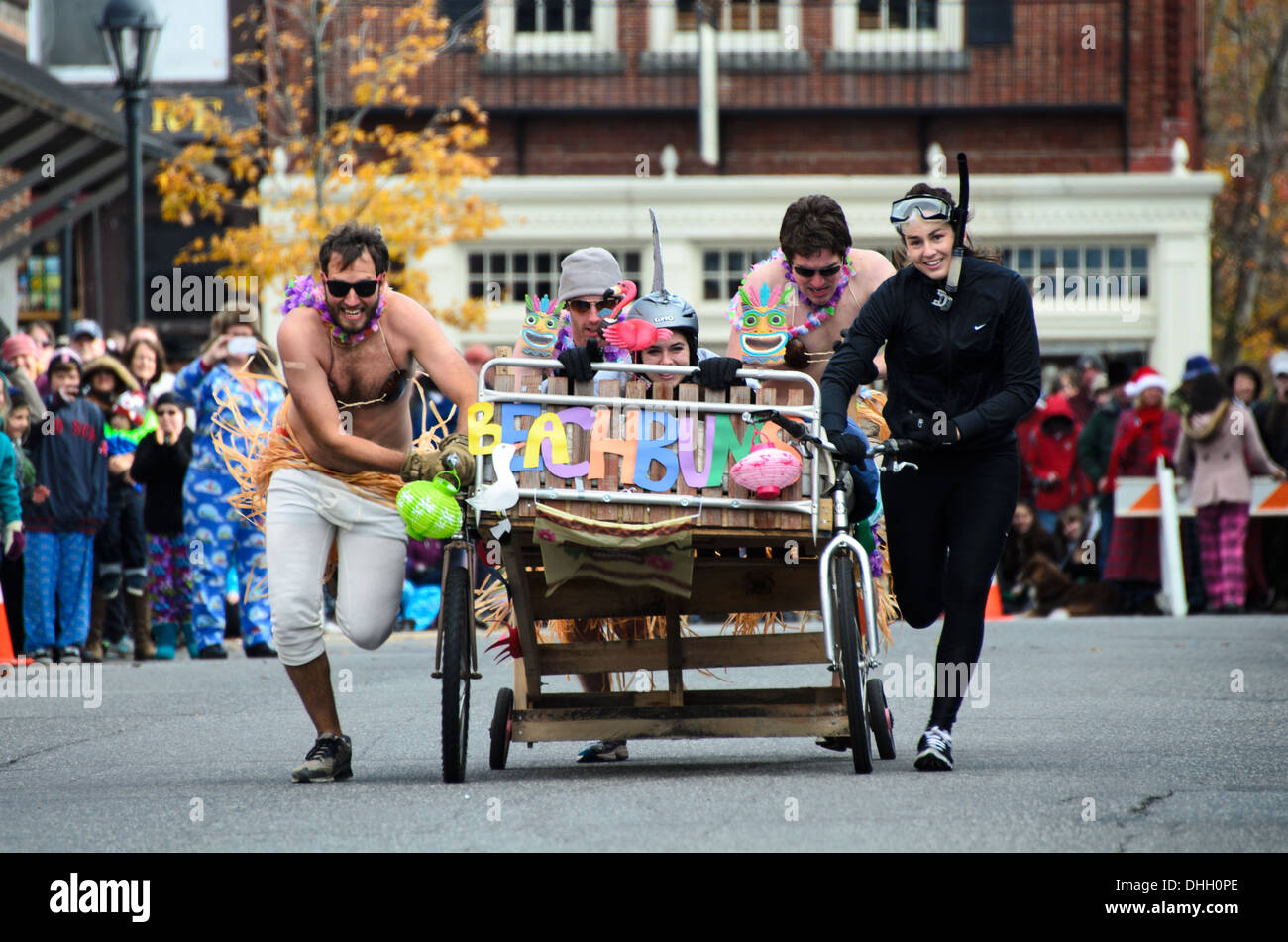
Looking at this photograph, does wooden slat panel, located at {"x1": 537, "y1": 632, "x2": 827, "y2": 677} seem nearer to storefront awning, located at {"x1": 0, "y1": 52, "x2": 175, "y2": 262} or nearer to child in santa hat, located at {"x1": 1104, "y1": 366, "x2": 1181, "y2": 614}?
storefront awning, located at {"x1": 0, "y1": 52, "x2": 175, "y2": 262}

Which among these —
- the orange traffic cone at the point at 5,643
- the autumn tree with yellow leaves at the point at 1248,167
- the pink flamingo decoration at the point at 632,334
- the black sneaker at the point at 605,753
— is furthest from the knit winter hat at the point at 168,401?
the autumn tree with yellow leaves at the point at 1248,167

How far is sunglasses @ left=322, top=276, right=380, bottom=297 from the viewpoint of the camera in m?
7.81

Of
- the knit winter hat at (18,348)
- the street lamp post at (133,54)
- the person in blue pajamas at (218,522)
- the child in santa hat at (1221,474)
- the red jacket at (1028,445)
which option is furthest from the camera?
the red jacket at (1028,445)

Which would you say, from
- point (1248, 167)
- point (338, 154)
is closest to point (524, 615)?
point (338, 154)

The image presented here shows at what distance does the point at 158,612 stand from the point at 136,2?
531 centimetres

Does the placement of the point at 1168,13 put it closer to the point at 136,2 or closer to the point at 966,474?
the point at 136,2

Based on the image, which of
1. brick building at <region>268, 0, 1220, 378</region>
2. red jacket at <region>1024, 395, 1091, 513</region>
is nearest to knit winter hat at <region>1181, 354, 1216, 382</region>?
red jacket at <region>1024, 395, 1091, 513</region>

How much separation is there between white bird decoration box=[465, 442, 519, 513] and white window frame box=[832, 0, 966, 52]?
2198 centimetres

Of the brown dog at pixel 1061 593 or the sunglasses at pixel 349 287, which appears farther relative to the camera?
the brown dog at pixel 1061 593

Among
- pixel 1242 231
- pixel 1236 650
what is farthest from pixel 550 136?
pixel 1236 650

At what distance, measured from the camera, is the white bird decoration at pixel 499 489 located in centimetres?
724

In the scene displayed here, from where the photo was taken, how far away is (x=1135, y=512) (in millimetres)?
18141

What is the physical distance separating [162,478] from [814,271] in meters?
7.36

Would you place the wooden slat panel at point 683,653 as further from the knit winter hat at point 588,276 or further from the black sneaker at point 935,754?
the knit winter hat at point 588,276
